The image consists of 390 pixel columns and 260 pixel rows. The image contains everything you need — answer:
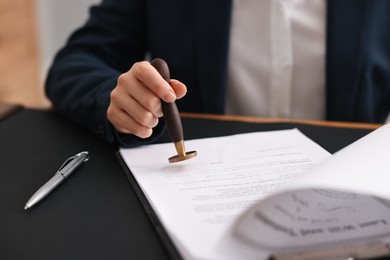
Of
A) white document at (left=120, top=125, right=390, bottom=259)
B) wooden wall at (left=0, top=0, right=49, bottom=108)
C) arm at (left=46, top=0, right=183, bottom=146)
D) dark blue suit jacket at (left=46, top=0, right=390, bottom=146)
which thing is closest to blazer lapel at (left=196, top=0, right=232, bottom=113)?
dark blue suit jacket at (left=46, top=0, right=390, bottom=146)

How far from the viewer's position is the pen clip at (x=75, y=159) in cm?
55

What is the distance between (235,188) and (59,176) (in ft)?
0.66

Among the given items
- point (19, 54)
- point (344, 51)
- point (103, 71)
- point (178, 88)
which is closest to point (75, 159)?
point (178, 88)

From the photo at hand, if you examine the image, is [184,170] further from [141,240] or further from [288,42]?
[288,42]

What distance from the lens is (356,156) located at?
0.44m

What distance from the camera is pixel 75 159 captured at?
0.58m

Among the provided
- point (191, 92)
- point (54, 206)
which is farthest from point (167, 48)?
point (54, 206)

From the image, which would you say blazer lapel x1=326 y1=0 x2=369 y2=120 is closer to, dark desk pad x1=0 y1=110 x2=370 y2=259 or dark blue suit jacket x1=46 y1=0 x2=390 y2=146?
dark blue suit jacket x1=46 y1=0 x2=390 y2=146

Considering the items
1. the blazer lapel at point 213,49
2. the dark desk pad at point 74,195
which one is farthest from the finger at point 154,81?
the blazer lapel at point 213,49

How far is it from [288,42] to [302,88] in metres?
0.10

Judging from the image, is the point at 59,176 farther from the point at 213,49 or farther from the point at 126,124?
the point at 213,49

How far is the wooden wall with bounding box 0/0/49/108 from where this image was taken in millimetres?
2199

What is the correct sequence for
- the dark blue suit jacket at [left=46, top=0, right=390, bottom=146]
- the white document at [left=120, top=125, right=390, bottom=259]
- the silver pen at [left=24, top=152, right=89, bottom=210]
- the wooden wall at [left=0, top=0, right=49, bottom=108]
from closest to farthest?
the white document at [left=120, top=125, right=390, bottom=259] < the silver pen at [left=24, top=152, right=89, bottom=210] < the dark blue suit jacket at [left=46, top=0, right=390, bottom=146] < the wooden wall at [left=0, top=0, right=49, bottom=108]

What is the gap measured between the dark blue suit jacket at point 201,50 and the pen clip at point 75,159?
0.20m
